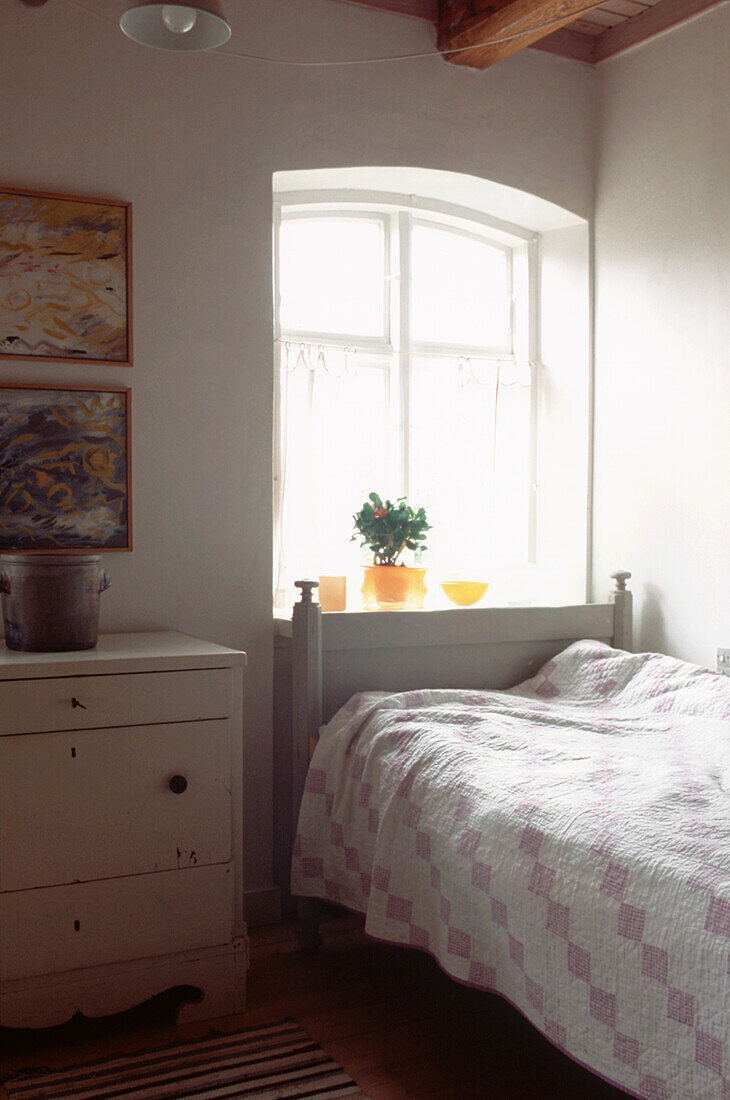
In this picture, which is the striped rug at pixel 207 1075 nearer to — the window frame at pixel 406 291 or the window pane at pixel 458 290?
the window frame at pixel 406 291

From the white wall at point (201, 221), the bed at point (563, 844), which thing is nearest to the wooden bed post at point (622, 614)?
the bed at point (563, 844)

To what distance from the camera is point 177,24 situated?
69.4 inches

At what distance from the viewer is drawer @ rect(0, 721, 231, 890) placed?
1.91 m

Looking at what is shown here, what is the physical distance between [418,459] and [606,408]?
0.63 metres

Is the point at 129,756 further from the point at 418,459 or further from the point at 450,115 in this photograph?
the point at 450,115

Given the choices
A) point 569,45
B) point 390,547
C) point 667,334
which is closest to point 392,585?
point 390,547

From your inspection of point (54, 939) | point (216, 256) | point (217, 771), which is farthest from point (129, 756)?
point (216, 256)

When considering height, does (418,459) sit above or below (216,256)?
below

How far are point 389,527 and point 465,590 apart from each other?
33cm

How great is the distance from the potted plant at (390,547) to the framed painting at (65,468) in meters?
0.72

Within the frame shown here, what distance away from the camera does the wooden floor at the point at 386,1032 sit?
6.19ft

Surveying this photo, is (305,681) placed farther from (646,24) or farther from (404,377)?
(646,24)

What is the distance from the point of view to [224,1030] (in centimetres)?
206

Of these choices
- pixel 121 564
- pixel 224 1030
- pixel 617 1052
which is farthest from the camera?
pixel 121 564
